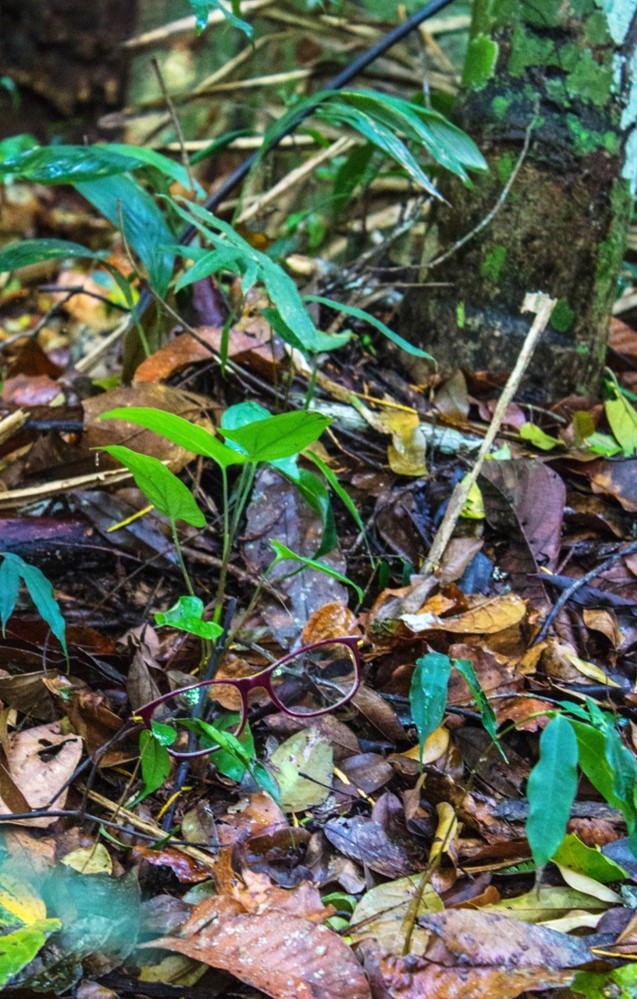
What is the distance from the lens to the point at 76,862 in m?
1.22

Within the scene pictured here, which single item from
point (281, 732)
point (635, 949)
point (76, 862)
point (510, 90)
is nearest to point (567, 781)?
point (635, 949)

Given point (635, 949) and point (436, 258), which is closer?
point (635, 949)

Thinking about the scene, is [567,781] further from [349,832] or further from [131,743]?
[131,743]

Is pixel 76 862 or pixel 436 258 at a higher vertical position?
pixel 436 258

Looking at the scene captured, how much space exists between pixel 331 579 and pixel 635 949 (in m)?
0.84

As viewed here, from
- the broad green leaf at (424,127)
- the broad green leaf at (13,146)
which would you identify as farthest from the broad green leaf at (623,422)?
the broad green leaf at (13,146)

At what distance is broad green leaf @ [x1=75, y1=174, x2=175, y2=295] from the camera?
211 cm

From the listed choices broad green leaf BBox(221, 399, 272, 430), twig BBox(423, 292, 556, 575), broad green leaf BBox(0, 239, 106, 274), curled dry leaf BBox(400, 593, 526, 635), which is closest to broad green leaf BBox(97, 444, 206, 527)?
broad green leaf BBox(221, 399, 272, 430)

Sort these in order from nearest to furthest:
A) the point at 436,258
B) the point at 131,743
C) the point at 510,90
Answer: the point at 131,743
the point at 510,90
the point at 436,258

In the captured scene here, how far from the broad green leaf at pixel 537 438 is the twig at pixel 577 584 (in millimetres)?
305

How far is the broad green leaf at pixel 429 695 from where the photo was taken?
49.4 inches

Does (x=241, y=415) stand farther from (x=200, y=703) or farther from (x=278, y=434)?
(x=200, y=703)

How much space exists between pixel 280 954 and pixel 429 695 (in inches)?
15.5

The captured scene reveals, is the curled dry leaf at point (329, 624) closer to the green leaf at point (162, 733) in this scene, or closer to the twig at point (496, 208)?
the green leaf at point (162, 733)
